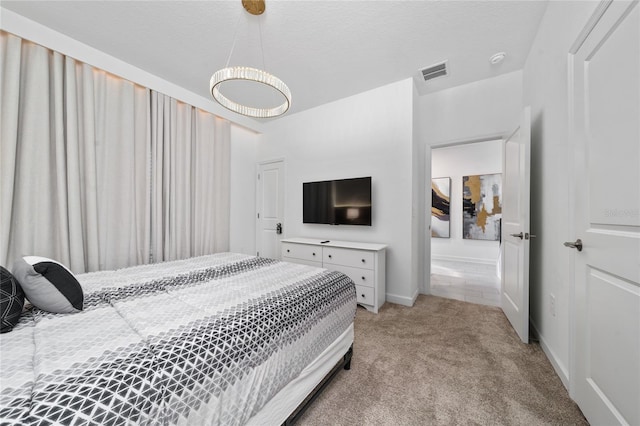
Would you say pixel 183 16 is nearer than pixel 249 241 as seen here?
Yes

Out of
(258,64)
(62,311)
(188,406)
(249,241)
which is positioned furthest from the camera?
(249,241)

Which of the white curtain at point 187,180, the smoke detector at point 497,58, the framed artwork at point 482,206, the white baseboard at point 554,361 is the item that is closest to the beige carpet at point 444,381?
the white baseboard at point 554,361

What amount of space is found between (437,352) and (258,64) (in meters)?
3.40

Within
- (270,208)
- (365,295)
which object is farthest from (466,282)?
(270,208)

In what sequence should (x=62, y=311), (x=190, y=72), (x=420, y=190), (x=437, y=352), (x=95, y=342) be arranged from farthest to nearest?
(x=420, y=190), (x=190, y=72), (x=437, y=352), (x=62, y=311), (x=95, y=342)

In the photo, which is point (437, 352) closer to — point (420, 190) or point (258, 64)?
point (420, 190)

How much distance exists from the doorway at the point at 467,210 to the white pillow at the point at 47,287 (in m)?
4.62

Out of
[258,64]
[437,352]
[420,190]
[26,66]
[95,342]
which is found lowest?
[437,352]

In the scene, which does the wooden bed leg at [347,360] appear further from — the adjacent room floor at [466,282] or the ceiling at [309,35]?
the ceiling at [309,35]

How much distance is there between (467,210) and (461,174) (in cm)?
83

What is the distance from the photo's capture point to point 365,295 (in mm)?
2779

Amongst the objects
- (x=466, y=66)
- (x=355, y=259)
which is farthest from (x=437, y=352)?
(x=466, y=66)

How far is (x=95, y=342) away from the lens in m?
0.87

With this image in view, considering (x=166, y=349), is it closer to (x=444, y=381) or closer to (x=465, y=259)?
(x=444, y=381)
